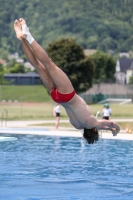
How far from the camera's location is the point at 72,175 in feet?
44.2

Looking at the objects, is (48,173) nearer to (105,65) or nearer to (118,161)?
(118,161)

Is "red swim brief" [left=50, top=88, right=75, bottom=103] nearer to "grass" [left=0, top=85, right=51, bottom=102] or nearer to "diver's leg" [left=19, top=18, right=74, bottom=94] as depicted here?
"diver's leg" [left=19, top=18, right=74, bottom=94]

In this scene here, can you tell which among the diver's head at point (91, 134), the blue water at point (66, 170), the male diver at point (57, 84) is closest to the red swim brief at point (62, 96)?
the male diver at point (57, 84)

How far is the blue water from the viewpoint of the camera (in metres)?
11.2

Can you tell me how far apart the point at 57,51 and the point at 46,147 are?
147 feet

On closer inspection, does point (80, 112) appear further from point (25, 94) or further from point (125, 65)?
point (125, 65)

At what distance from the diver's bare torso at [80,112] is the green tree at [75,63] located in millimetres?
52944

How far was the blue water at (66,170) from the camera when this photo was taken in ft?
36.6

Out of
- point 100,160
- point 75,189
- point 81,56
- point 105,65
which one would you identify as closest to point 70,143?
point 100,160

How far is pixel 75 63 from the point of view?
62656 mm

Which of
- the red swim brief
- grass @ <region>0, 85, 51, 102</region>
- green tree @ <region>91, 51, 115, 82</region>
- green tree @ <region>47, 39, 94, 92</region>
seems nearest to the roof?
green tree @ <region>91, 51, 115, 82</region>

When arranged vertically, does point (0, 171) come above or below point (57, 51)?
below

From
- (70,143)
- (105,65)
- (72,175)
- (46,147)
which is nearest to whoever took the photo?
(72,175)

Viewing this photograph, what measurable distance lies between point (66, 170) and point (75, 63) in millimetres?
48773
